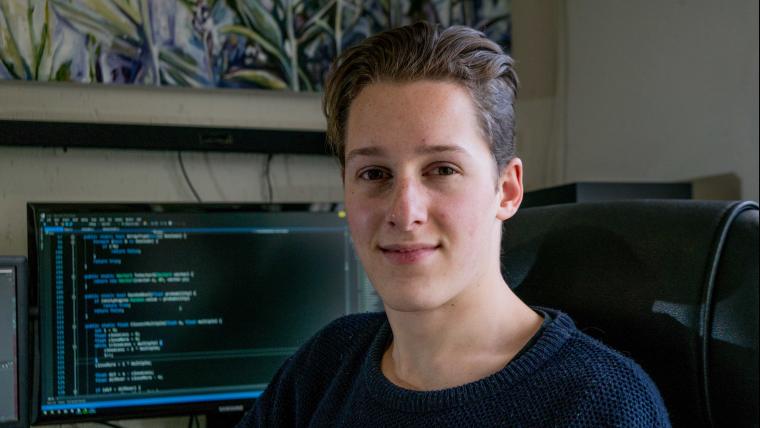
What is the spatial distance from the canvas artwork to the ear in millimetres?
878

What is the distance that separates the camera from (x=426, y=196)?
2.76ft

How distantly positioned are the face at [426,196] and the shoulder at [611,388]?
15 cm

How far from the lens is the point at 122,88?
1.60m

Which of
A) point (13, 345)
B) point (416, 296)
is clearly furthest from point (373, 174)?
point (13, 345)

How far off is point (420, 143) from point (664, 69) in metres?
0.88

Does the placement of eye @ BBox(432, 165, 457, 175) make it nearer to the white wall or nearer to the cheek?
the cheek

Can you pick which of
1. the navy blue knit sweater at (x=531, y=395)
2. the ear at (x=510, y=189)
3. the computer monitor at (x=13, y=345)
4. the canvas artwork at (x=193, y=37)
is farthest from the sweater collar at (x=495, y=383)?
the canvas artwork at (x=193, y=37)

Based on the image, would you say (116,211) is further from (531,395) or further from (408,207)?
(531,395)

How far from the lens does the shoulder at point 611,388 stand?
75 centimetres

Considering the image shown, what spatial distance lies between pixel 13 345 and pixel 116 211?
0.29 metres

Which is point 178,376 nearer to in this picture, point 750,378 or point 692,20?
point 750,378

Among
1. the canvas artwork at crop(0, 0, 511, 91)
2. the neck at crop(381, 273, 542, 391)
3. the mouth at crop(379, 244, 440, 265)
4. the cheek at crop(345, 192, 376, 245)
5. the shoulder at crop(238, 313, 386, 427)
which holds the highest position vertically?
the canvas artwork at crop(0, 0, 511, 91)

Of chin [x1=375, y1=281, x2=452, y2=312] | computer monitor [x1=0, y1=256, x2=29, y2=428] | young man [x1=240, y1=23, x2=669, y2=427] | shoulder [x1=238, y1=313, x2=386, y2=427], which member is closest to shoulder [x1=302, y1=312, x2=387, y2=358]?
shoulder [x1=238, y1=313, x2=386, y2=427]

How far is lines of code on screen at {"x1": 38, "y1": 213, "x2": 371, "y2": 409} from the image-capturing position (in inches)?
54.8
